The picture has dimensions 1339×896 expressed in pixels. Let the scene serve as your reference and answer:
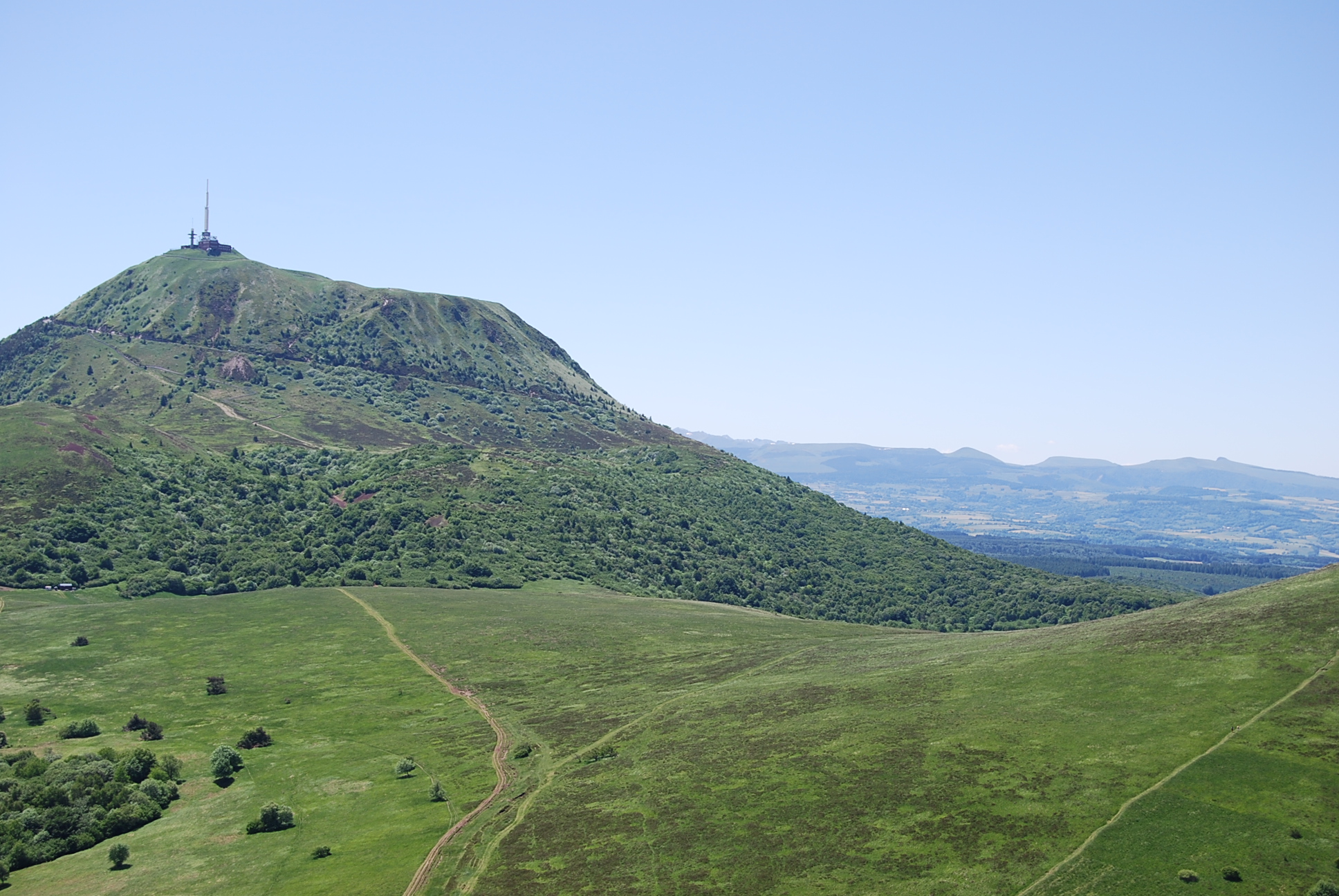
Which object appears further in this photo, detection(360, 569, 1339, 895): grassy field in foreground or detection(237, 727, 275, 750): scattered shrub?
detection(237, 727, 275, 750): scattered shrub

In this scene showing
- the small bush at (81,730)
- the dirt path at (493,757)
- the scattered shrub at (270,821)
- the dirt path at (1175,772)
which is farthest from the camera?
the small bush at (81,730)

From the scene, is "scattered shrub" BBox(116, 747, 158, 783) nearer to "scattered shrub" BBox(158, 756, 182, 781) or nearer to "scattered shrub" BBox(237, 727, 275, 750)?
"scattered shrub" BBox(158, 756, 182, 781)

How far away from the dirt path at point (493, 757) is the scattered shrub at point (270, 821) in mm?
16219

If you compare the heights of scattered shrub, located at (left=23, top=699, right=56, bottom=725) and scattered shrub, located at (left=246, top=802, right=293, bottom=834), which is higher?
scattered shrub, located at (left=23, top=699, right=56, bottom=725)

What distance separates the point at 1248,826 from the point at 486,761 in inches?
2779

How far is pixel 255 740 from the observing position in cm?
11344

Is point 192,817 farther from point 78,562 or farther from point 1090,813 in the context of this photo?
point 78,562

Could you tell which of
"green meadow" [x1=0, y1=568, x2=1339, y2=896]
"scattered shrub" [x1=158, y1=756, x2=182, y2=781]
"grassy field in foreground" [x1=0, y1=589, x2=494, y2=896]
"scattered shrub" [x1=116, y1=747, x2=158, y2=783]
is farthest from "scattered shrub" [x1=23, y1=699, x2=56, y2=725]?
"scattered shrub" [x1=158, y1=756, x2=182, y2=781]

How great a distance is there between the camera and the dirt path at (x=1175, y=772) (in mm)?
67287

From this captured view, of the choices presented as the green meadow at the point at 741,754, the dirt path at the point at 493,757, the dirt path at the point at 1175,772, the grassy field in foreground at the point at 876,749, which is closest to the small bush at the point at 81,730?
the green meadow at the point at 741,754

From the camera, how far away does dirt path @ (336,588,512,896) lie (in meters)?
77.4

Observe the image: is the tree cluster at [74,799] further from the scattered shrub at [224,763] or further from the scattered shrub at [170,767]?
the scattered shrub at [224,763]

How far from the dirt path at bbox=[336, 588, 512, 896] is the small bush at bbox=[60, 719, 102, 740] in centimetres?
4211

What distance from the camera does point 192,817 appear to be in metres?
91.7
